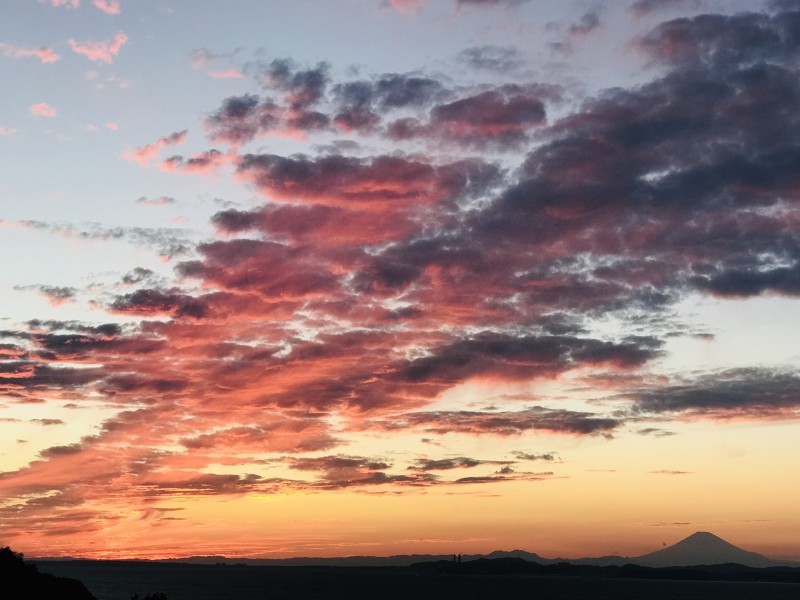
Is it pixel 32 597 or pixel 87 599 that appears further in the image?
pixel 87 599

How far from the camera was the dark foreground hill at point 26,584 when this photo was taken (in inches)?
3098

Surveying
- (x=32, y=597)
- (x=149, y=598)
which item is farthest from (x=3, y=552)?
(x=149, y=598)

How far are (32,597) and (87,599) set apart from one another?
32.3 feet

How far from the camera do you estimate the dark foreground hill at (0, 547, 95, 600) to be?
7869 centimetres

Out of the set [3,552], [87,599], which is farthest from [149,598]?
[3,552]

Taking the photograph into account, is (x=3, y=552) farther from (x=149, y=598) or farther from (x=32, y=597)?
(x=149, y=598)

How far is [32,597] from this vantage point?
78.8 metres

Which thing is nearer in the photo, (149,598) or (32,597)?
(32,597)

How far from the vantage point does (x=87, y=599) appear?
87812 millimetres

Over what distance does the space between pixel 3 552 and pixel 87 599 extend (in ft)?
32.5

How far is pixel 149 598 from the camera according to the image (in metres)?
85.0

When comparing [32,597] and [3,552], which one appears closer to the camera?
[32,597]

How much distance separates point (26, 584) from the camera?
3182 inches
